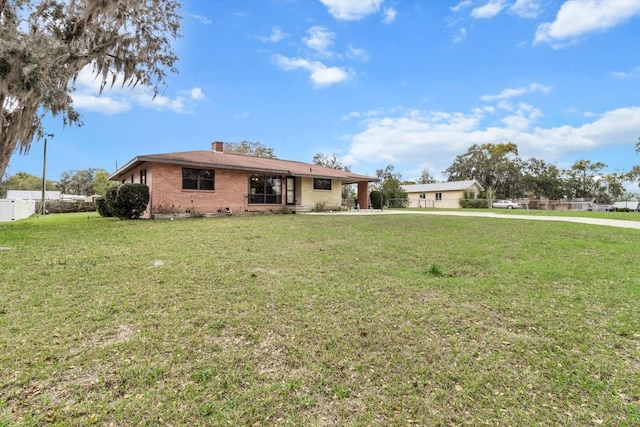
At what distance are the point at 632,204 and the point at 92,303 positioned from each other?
61.6 metres

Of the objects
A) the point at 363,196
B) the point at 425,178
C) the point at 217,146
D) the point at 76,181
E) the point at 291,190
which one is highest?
the point at 425,178

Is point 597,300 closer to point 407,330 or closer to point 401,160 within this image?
point 407,330

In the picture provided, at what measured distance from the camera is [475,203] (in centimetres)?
3934

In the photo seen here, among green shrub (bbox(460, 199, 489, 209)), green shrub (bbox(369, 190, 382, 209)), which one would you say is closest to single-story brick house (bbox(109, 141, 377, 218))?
green shrub (bbox(369, 190, 382, 209))

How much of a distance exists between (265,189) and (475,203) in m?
30.9

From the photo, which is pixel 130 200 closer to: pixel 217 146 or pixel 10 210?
pixel 217 146

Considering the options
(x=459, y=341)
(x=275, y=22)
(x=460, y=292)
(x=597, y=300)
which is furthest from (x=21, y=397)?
(x=275, y=22)

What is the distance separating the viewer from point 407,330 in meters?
3.30

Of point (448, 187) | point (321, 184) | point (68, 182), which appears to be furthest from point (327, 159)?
point (68, 182)

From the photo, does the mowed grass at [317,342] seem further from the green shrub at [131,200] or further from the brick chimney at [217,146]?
the brick chimney at [217,146]

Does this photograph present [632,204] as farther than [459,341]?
Yes

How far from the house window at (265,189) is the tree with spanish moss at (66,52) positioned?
6901 millimetres

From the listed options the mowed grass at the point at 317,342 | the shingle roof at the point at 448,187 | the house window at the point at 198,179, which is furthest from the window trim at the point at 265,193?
the shingle roof at the point at 448,187

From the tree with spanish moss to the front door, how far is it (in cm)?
916
